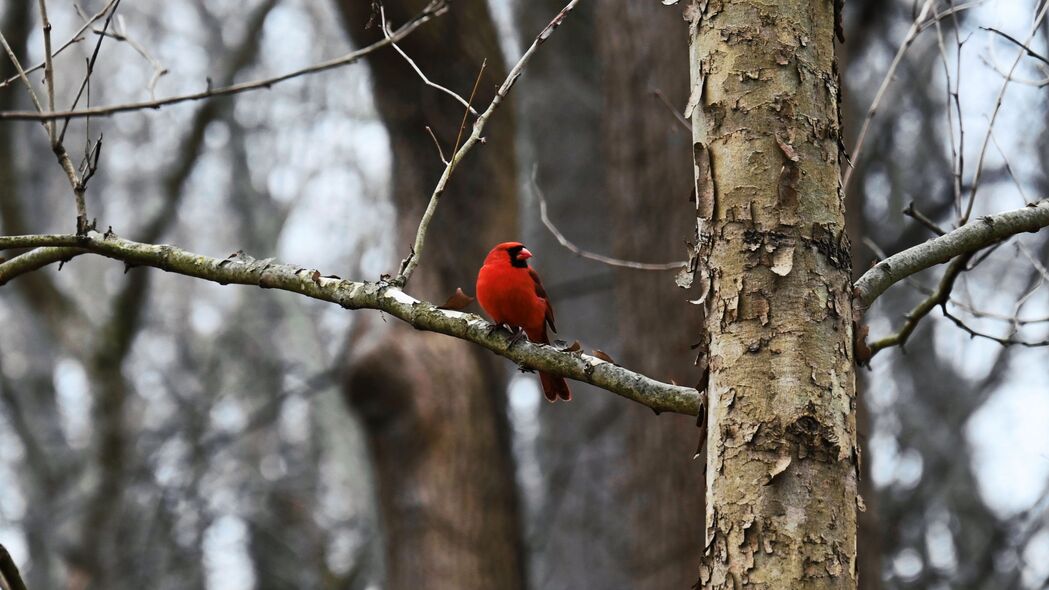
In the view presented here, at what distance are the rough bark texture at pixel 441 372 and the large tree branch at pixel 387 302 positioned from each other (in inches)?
143

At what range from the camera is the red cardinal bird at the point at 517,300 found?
406cm

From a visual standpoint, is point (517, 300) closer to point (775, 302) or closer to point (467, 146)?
point (467, 146)

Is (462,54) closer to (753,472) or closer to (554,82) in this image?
(753,472)

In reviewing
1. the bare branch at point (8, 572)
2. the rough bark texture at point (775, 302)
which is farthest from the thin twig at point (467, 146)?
the bare branch at point (8, 572)

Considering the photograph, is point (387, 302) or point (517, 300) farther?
point (517, 300)

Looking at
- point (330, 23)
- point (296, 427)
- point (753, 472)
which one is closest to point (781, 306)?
point (753, 472)

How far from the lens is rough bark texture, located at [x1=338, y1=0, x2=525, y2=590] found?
6.18 metres

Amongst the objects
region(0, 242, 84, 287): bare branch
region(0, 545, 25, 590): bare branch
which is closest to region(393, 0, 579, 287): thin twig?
region(0, 242, 84, 287): bare branch

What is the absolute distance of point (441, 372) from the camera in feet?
20.6

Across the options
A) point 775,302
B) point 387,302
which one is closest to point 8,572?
point 387,302

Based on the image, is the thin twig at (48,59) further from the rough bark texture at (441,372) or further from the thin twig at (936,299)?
the rough bark texture at (441,372)

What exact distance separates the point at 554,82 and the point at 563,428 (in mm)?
4072

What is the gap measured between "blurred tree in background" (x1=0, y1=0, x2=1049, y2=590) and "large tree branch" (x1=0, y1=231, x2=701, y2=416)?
1.46 feet

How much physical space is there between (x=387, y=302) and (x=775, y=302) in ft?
2.69
